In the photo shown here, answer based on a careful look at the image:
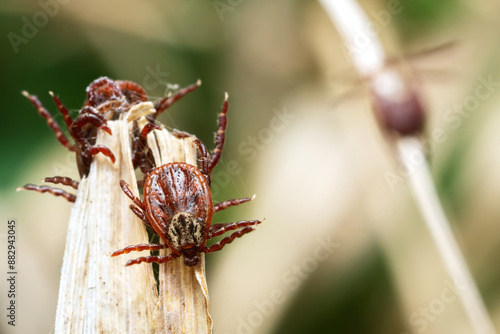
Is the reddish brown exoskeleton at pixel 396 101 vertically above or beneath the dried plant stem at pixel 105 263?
above

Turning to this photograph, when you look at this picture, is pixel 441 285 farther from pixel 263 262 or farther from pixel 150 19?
pixel 150 19

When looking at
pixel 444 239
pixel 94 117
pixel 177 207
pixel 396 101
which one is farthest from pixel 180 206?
pixel 396 101

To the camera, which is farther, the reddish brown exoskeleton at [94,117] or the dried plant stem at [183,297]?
the reddish brown exoskeleton at [94,117]

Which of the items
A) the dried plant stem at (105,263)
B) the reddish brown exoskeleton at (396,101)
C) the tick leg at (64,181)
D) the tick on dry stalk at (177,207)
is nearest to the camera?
the dried plant stem at (105,263)

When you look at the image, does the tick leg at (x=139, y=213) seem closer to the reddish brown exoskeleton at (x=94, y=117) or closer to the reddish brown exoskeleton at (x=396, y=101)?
the reddish brown exoskeleton at (x=94, y=117)

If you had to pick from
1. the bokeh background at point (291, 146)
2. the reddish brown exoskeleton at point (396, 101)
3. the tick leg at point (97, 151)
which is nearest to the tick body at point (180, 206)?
the tick leg at point (97, 151)

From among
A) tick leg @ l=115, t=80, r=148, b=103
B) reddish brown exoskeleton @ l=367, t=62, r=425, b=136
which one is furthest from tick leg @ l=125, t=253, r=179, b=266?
reddish brown exoskeleton @ l=367, t=62, r=425, b=136

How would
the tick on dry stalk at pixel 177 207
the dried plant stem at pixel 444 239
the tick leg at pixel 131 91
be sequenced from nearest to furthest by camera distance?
1. the tick on dry stalk at pixel 177 207
2. the tick leg at pixel 131 91
3. the dried plant stem at pixel 444 239
